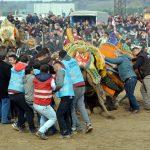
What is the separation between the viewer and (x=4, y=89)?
12.0 metres

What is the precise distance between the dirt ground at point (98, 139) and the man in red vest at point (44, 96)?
0.37 m

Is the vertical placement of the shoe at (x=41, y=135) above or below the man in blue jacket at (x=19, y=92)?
below

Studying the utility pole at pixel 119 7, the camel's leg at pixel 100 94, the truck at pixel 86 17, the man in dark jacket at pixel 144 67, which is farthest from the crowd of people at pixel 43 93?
the utility pole at pixel 119 7

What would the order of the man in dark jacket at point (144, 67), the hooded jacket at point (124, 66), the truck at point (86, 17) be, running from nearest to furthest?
1. the hooded jacket at point (124, 66)
2. the man in dark jacket at point (144, 67)
3. the truck at point (86, 17)

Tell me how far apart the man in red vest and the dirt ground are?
37cm

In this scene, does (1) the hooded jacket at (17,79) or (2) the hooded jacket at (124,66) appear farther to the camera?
(2) the hooded jacket at (124,66)

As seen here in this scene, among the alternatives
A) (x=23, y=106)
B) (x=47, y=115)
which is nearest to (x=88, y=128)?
(x=47, y=115)

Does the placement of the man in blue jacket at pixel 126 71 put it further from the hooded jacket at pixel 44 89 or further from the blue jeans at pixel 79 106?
the hooded jacket at pixel 44 89

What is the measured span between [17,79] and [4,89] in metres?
0.77

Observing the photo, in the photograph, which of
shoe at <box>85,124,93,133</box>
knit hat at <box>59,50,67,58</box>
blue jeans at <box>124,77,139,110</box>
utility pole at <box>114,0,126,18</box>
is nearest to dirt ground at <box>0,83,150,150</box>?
shoe at <box>85,124,93,133</box>

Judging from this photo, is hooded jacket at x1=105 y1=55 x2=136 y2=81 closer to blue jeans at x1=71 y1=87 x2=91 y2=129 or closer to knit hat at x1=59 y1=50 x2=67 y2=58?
blue jeans at x1=71 y1=87 x2=91 y2=129

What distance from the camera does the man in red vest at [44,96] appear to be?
35.2ft

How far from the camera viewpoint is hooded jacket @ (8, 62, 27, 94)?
37.0ft

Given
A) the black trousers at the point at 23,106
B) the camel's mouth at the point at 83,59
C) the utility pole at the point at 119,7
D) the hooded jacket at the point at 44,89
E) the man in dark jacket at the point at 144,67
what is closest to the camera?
the hooded jacket at the point at 44,89
